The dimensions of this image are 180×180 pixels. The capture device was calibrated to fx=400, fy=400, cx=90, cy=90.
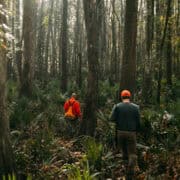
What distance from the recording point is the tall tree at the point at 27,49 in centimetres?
1750

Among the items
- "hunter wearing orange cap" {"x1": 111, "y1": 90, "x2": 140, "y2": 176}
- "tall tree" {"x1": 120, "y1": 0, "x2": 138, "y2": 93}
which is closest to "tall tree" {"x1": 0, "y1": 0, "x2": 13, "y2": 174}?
"hunter wearing orange cap" {"x1": 111, "y1": 90, "x2": 140, "y2": 176}

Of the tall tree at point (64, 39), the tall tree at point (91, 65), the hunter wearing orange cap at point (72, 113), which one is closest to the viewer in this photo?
the tall tree at point (91, 65)

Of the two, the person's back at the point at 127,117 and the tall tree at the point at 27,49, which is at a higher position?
the tall tree at the point at 27,49

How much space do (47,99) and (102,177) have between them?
33.9 feet

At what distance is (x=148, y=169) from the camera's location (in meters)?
8.48

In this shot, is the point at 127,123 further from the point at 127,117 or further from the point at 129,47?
the point at 129,47

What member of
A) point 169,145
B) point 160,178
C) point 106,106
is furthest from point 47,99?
point 160,178

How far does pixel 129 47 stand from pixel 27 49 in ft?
22.9

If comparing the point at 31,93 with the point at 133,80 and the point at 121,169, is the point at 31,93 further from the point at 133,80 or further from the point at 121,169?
the point at 121,169

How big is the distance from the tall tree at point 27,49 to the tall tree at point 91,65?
20.3 ft

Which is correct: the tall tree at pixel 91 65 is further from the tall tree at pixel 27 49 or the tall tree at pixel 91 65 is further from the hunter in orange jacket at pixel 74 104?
the tall tree at pixel 27 49

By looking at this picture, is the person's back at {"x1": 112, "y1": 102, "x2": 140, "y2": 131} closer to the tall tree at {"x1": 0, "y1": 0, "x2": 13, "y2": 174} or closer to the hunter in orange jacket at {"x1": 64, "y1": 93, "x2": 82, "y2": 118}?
the tall tree at {"x1": 0, "y1": 0, "x2": 13, "y2": 174}

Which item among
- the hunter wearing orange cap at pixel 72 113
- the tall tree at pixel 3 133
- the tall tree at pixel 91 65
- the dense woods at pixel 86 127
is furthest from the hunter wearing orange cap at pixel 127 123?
the hunter wearing orange cap at pixel 72 113

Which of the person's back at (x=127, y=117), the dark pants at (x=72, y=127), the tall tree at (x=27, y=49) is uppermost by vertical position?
the tall tree at (x=27, y=49)
